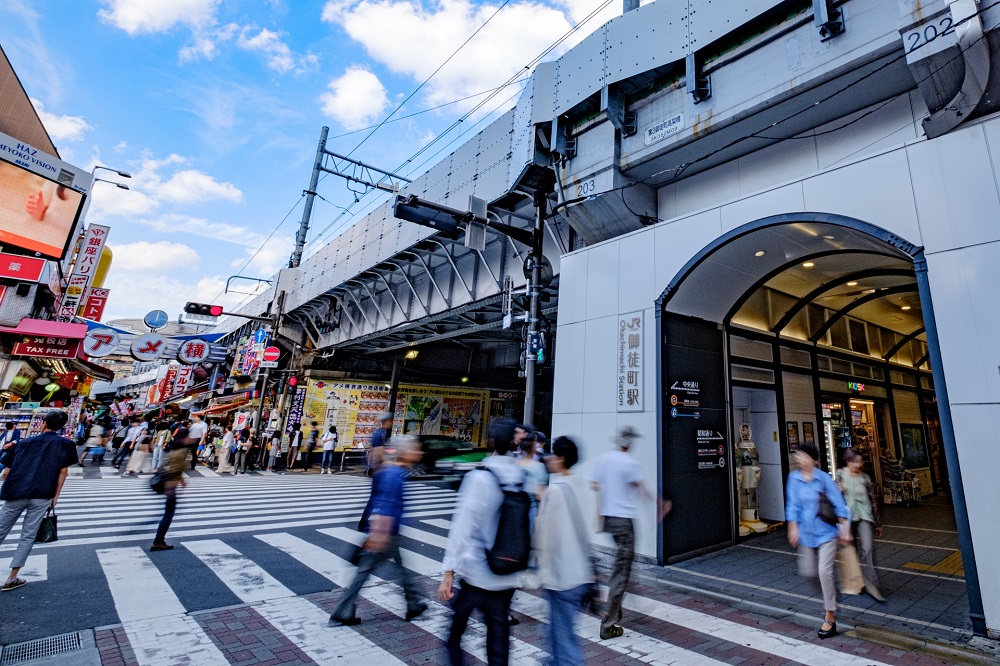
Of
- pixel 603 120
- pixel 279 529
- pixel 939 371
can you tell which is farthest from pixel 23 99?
pixel 939 371

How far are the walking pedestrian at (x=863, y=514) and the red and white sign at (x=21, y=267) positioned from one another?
23845mm

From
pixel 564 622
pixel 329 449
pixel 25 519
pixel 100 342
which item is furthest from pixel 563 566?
pixel 100 342

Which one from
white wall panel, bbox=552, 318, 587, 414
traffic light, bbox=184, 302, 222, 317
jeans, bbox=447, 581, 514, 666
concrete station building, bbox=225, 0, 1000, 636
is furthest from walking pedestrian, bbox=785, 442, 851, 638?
traffic light, bbox=184, 302, 222, 317

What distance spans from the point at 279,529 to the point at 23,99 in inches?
820

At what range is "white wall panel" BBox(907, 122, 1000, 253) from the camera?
4773 millimetres

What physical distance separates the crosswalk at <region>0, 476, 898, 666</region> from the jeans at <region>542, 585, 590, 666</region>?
0.47m

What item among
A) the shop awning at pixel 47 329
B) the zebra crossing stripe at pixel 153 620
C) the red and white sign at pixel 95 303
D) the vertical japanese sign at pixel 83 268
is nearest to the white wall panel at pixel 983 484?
the zebra crossing stripe at pixel 153 620

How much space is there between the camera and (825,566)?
427 centimetres

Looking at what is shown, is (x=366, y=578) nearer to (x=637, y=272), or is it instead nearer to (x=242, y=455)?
(x=637, y=272)

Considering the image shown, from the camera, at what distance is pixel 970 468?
447 cm

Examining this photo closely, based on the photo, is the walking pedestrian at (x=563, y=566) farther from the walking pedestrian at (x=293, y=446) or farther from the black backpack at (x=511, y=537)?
the walking pedestrian at (x=293, y=446)

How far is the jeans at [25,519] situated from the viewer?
4773 mm

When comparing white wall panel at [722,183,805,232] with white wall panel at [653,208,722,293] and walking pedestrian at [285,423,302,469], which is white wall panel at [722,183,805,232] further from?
walking pedestrian at [285,423,302,469]

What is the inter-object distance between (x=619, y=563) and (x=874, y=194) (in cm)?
539
